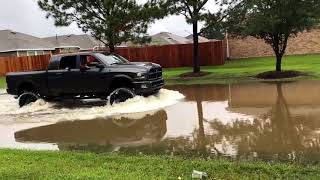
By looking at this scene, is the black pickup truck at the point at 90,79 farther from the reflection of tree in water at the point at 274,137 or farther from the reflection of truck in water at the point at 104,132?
the reflection of tree in water at the point at 274,137

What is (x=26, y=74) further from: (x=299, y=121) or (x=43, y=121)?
(x=299, y=121)

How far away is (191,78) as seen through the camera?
26.1 m

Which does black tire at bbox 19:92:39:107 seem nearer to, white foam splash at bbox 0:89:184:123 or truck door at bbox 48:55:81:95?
white foam splash at bbox 0:89:184:123

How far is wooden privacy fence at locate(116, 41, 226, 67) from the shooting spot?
120ft

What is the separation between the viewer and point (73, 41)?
6569 centimetres

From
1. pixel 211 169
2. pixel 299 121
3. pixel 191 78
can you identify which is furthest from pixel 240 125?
pixel 191 78

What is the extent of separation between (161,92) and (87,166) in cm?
987

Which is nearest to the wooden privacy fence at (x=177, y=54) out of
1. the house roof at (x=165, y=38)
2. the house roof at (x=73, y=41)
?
the house roof at (x=165, y=38)

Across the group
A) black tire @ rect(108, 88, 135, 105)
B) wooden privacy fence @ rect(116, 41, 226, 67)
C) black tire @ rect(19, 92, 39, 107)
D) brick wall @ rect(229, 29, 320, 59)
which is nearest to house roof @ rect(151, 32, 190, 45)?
brick wall @ rect(229, 29, 320, 59)

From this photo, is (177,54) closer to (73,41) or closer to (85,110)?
(85,110)

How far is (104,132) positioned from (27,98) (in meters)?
6.95

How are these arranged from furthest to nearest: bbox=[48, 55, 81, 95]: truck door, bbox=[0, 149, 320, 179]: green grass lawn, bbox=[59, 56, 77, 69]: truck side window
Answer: bbox=[59, 56, 77, 69]: truck side window
bbox=[48, 55, 81, 95]: truck door
bbox=[0, 149, 320, 179]: green grass lawn

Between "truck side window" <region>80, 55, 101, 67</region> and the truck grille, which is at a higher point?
"truck side window" <region>80, 55, 101, 67</region>

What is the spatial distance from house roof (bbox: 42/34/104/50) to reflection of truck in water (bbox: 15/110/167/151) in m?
50.5
